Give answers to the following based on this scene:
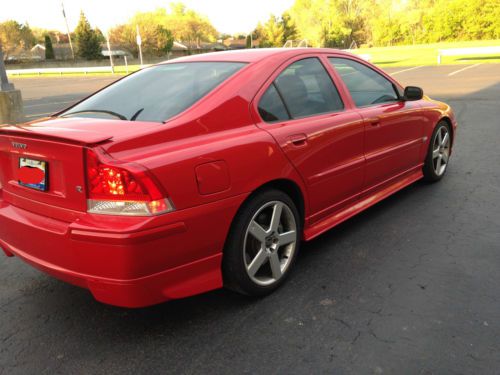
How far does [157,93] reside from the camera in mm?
3090

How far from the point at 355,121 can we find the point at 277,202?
113 cm

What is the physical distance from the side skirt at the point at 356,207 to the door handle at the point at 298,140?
0.65 metres

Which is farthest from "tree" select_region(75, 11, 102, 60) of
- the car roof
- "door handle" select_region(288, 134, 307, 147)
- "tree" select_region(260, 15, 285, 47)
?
"door handle" select_region(288, 134, 307, 147)

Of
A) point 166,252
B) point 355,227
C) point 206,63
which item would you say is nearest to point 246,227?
point 166,252

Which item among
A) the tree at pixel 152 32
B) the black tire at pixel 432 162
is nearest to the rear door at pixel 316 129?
the black tire at pixel 432 162

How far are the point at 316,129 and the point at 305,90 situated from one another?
0.36 metres

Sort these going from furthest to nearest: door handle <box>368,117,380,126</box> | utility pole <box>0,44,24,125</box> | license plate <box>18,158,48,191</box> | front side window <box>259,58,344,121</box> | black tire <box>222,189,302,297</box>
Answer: utility pole <box>0,44,24,125</box> → door handle <box>368,117,380,126</box> → front side window <box>259,58,344,121</box> → black tire <box>222,189,302,297</box> → license plate <box>18,158,48,191</box>

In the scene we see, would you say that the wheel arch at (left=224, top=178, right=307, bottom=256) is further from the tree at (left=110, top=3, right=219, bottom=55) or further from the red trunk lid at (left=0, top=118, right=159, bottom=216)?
the tree at (left=110, top=3, right=219, bottom=55)

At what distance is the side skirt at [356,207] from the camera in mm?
3381

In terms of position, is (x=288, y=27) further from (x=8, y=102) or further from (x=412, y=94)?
(x=412, y=94)

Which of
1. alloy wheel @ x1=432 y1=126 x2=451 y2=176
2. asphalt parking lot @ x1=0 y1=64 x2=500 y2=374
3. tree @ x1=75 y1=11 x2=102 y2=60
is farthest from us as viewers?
tree @ x1=75 y1=11 x2=102 y2=60

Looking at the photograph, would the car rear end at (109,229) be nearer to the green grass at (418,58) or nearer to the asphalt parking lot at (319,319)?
the asphalt parking lot at (319,319)

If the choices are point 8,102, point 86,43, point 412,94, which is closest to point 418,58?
Answer: point 8,102

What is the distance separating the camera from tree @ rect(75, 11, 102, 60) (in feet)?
213
